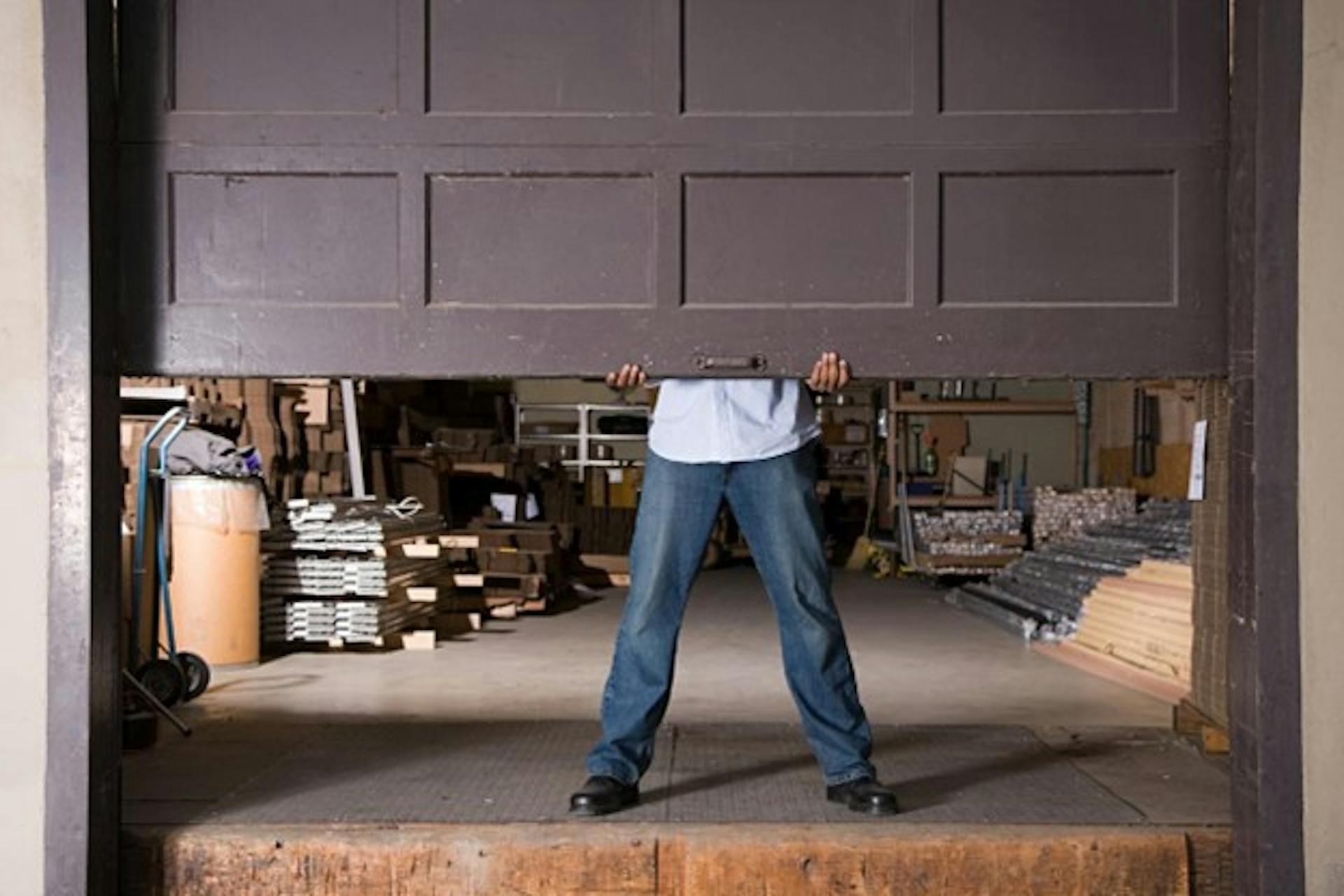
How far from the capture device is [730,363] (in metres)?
3.67

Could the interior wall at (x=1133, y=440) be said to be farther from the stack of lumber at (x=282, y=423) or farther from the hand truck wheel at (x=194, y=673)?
the hand truck wheel at (x=194, y=673)

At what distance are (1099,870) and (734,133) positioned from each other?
2221mm

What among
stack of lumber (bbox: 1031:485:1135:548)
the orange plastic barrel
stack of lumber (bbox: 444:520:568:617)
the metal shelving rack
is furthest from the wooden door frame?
the metal shelving rack

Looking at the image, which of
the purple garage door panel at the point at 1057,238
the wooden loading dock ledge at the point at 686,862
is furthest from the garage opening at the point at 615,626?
the purple garage door panel at the point at 1057,238

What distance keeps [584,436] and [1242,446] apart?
13956 millimetres

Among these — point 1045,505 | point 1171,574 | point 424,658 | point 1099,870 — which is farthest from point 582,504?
point 1099,870

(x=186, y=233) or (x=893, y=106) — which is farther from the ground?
(x=893, y=106)

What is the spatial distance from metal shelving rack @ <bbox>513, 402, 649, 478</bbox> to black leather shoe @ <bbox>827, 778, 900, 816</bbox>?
1296 centimetres

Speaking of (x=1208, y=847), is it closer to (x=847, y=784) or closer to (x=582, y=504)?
(x=847, y=784)

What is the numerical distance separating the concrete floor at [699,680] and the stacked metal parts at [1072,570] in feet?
0.88

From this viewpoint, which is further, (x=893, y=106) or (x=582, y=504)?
(x=582, y=504)

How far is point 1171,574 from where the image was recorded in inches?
323

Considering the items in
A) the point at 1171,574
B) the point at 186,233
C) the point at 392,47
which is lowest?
the point at 1171,574

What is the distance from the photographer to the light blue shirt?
4082mm
